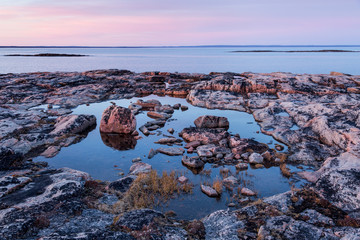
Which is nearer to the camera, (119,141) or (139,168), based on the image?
(139,168)

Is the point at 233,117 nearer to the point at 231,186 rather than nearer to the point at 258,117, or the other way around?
the point at 258,117

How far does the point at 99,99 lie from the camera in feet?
99.3

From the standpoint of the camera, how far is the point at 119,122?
18.0 meters

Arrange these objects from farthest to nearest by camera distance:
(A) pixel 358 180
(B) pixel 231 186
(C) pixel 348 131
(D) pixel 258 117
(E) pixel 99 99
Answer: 1. (E) pixel 99 99
2. (D) pixel 258 117
3. (C) pixel 348 131
4. (B) pixel 231 186
5. (A) pixel 358 180

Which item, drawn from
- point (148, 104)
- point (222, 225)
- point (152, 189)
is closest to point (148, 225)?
point (222, 225)

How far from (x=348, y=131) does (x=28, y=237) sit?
54.1 feet

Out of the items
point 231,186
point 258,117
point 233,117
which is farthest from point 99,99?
point 231,186

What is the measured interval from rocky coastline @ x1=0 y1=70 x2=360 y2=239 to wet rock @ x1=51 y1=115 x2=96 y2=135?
0.08m

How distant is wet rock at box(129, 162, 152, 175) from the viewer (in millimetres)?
11800

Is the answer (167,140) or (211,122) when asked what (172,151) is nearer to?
(167,140)

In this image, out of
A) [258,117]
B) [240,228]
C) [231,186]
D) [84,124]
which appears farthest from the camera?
[258,117]

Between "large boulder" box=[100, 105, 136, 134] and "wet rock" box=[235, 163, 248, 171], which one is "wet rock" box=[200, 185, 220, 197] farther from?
"large boulder" box=[100, 105, 136, 134]

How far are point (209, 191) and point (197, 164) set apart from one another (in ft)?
8.65

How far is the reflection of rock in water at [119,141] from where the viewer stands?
52.1ft
